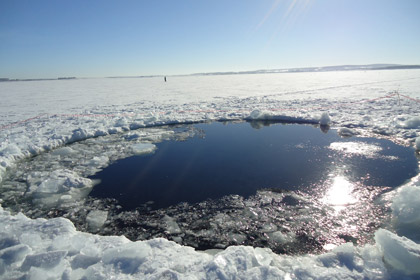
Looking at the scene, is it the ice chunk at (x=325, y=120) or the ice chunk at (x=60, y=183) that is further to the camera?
the ice chunk at (x=325, y=120)

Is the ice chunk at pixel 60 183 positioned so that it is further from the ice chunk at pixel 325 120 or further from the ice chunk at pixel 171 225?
the ice chunk at pixel 325 120

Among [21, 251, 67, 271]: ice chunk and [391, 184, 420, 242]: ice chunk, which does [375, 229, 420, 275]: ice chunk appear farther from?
[21, 251, 67, 271]: ice chunk

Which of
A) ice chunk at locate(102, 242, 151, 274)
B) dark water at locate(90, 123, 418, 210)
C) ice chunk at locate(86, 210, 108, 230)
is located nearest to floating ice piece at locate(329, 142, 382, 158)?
dark water at locate(90, 123, 418, 210)

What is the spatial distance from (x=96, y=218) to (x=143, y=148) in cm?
345

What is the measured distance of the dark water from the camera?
4691 millimetres

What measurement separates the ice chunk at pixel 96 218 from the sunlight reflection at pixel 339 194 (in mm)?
3831

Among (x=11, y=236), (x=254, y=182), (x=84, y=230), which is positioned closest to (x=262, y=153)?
(x=254, y=182)

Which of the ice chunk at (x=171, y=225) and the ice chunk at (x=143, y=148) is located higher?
the ice chunk at (x=143, y=148)

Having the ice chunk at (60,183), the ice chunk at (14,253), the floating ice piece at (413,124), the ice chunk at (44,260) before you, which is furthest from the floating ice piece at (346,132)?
the ice chunk at (14,253)

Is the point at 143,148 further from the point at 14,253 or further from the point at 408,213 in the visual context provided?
the point at 408,213

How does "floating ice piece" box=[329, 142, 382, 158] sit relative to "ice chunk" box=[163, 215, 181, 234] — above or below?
above

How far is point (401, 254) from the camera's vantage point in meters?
2.46

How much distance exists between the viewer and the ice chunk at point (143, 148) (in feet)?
23.2

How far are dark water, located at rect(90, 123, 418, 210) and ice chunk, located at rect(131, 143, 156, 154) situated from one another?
0.24 meters
